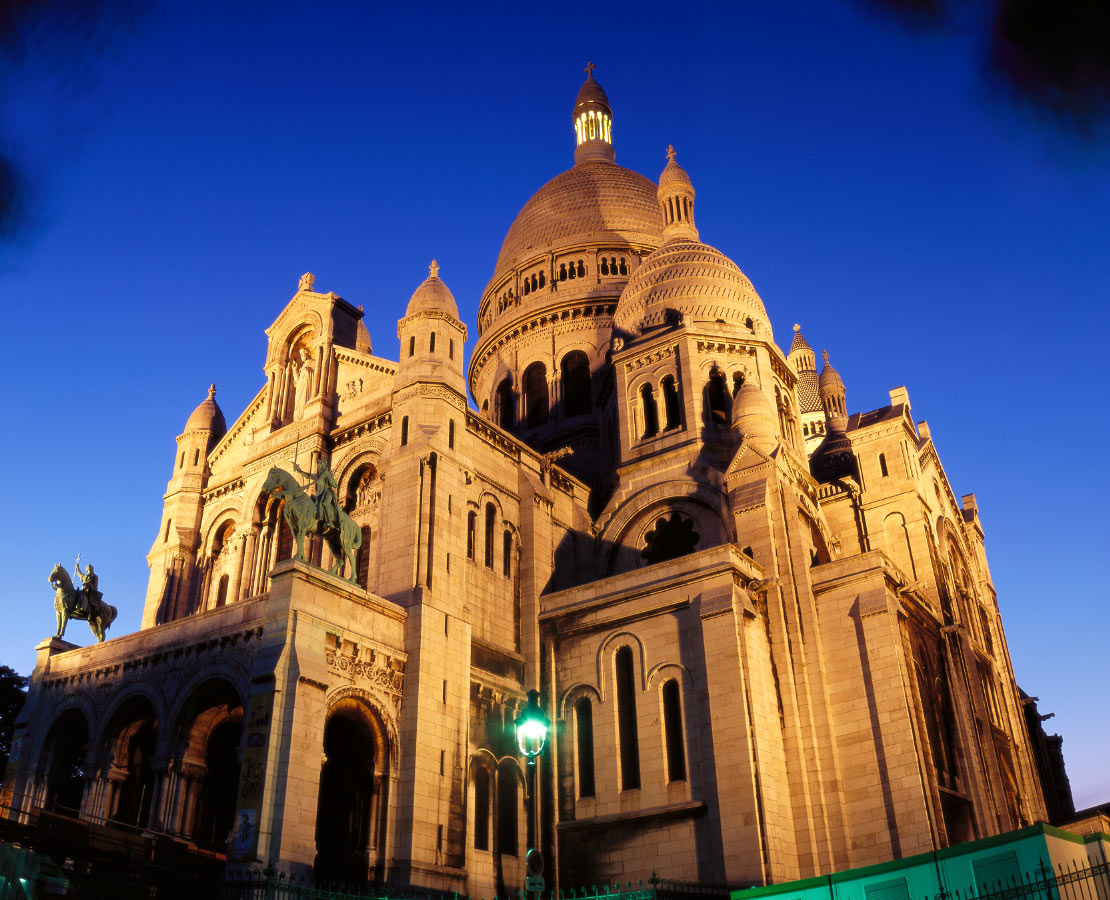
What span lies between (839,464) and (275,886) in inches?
1348

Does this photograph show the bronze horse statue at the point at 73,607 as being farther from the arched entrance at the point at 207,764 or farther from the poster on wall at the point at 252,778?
the poster on wall at the point at 252,778

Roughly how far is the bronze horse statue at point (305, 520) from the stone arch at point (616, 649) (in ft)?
31.1

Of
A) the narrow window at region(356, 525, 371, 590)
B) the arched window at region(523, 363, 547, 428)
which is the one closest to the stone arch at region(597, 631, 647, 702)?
the narrow window at region(356, 525, 371, 590)

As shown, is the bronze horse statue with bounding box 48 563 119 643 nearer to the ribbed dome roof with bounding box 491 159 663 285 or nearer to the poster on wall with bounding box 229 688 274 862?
the poster on wall with bounding box 229 688 274 862

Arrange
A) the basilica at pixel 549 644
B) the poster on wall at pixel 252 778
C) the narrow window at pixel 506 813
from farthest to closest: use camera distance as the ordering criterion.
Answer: the narrow window at pixel 506 813, the basilica at pixel 549 644, the poster on wall at pixel 252 778

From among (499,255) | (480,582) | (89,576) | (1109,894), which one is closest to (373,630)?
(480,582)

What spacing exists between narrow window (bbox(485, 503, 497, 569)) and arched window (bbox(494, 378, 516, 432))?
56.7 ft

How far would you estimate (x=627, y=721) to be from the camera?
107 ft

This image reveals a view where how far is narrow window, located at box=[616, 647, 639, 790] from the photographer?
3183 cm

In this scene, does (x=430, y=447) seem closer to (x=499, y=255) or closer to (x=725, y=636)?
(x=725, y=636)

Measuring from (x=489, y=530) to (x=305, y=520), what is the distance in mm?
8743

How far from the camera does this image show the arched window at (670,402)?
41.6 m

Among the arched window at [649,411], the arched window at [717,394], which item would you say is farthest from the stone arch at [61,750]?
the arched window at [717,394]

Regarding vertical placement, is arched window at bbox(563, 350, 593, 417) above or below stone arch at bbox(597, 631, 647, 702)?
above
